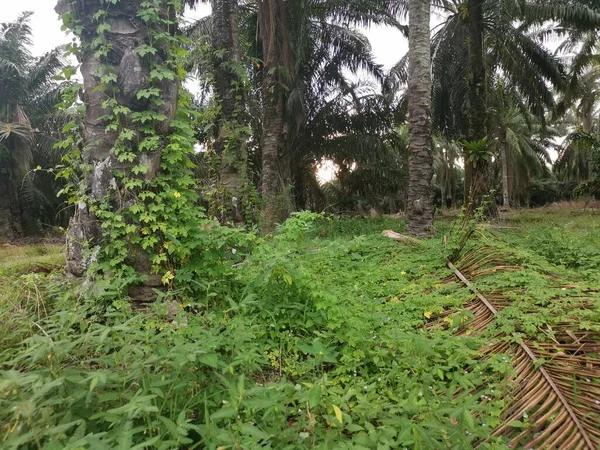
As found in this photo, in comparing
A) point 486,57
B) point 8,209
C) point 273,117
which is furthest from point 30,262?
point 486,57

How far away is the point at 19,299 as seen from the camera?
2.65m

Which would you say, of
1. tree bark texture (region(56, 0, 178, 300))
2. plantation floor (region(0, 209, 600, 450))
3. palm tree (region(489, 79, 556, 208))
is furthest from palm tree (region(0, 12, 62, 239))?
palm tree (region(489, 79, 556, 208))

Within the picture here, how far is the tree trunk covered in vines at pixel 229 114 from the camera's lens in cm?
647

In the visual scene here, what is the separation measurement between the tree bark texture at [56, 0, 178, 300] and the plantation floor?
0.44 meters

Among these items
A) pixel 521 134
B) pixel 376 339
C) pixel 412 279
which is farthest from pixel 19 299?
pixel 521 134

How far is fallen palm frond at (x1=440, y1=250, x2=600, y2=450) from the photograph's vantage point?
64.4 inches

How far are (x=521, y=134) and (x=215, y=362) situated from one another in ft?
95.3

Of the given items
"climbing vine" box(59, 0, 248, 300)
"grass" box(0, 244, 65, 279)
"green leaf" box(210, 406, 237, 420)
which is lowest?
"green leaf" box(210, 406, 237, 420)

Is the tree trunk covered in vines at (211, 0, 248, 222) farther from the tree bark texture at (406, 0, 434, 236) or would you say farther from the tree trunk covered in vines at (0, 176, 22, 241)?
the tree trunk covered in vines at (0, 176, 22, 241)

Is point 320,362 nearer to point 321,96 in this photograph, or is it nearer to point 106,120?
point 106,120

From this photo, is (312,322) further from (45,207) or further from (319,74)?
(45,207)

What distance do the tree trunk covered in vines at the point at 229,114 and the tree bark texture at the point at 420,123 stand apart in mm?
2849

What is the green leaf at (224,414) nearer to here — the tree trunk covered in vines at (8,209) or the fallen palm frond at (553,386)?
the fallen palm frond at (553,386)

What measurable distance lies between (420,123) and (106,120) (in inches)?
178
